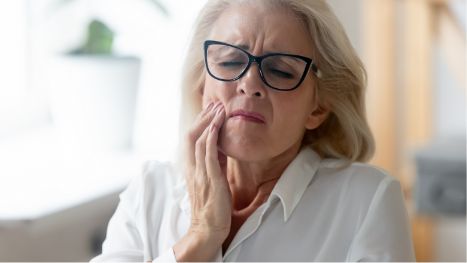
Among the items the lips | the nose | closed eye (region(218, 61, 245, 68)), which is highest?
closed eye (region(218, 61, 245, 68))

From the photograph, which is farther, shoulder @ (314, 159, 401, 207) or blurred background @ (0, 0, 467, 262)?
blurred background @ (0, 0, 467, 262)

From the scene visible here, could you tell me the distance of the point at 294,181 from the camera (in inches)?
40.9

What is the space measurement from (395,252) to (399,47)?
1.61m

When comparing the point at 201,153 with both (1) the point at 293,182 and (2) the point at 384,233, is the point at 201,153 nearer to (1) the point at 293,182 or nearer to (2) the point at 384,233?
(1) the point at 293,182

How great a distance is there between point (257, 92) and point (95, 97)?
0.90m

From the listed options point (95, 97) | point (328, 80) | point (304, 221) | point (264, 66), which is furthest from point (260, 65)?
point (95, 97)

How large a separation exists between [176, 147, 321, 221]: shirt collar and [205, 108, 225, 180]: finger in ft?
0.28

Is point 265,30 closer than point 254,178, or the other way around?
point 265,30

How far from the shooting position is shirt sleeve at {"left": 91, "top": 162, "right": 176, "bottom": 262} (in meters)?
1.07

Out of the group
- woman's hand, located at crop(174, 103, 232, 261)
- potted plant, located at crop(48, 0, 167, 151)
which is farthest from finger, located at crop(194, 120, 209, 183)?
potted plant, located at crop(48, 0, 167, 151)

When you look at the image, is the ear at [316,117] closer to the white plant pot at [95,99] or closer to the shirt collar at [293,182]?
→ the shirt collar at [293,182]

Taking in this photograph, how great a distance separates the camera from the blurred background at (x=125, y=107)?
165cm

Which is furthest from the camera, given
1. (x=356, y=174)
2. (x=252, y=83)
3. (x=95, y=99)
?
(x=95, y=99)

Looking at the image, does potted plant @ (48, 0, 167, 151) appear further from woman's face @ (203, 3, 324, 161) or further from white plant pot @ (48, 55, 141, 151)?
woman's face @ (203, 3, 324, 161)
